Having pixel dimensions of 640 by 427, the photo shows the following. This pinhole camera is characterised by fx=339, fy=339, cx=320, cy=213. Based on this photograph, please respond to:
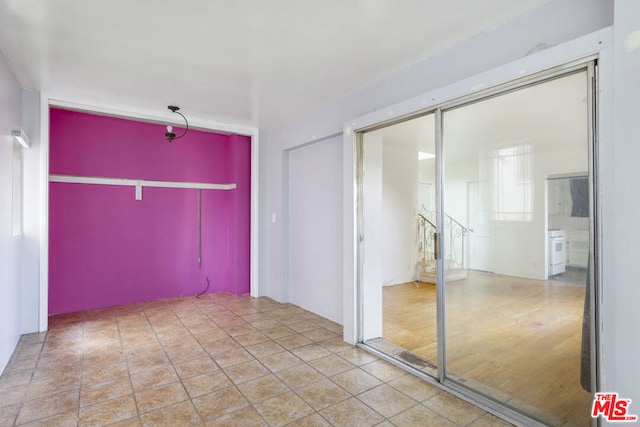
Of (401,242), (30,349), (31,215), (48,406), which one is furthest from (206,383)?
(401,242)

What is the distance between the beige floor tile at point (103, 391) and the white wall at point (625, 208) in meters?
2.98

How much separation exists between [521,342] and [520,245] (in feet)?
2.12

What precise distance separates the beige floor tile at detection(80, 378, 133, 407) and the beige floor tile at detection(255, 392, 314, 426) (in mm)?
1024

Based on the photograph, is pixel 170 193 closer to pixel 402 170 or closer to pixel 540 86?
pixel 402 170

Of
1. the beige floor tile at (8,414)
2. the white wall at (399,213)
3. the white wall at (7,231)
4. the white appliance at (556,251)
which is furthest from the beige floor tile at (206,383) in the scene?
the white wall at (399,213)

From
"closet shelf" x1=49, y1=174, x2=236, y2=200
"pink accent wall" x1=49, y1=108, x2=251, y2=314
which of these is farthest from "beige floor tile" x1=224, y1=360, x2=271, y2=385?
"closet shelf" x1=49, y1=174, x2=236, y2=200

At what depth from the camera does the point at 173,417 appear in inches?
84.2

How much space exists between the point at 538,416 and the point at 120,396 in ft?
9.09

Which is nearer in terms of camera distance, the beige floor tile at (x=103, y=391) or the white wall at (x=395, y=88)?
the white wall at (x=395, y=88)

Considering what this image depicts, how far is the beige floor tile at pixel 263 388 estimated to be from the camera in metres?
2.38

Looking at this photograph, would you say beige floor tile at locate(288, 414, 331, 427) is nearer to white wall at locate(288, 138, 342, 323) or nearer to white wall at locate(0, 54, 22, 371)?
white wall at locate(288, 138, 342, 323)

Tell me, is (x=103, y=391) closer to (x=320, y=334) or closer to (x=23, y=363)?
(x=23, y=363)

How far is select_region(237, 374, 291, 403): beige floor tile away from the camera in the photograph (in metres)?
2.38

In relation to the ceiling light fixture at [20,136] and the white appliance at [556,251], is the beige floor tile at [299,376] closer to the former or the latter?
the white appliance at [556,251]
